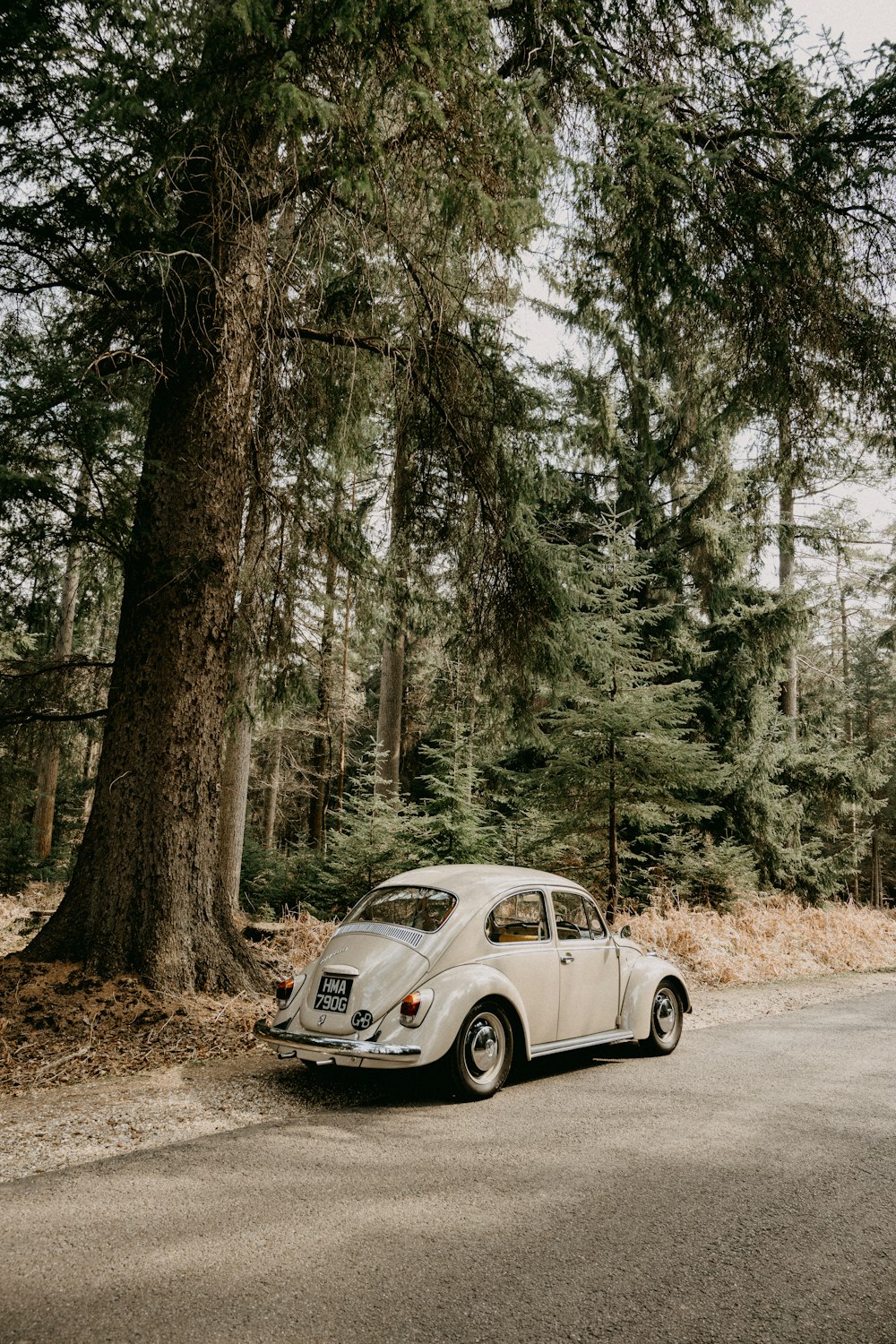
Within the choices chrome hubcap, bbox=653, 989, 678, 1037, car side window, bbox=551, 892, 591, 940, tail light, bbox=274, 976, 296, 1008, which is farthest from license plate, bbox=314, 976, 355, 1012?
chrome hubcap, bbox=653, 989, 678, 1037

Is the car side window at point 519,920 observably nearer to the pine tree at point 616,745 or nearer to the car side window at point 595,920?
the car side window at point 595,920

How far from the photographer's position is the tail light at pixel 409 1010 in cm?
506

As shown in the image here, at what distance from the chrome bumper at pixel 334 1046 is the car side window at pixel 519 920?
1085 mm

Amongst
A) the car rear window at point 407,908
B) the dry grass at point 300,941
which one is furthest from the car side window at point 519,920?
the dry grass at point 300,941

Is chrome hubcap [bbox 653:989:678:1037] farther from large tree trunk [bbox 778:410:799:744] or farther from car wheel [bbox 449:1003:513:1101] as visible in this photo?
large tree trunk [bbox 778:410:799:744]

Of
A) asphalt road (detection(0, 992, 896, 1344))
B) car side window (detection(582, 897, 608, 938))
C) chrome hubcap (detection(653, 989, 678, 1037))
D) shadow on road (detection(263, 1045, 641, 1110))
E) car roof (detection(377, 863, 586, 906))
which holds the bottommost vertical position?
shadow on road (detection(263, 1045, 641, 1110))

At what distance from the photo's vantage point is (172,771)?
7137mm

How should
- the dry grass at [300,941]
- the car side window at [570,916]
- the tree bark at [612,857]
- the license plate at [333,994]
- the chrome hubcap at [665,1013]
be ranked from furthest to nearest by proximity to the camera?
the tree bark at [612,857] → the dry grass at [300,941] → the chrome hubcap at [665,1013] → the car side window at [570,916] → the license plate at [333,994]

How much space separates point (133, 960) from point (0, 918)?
27.0 ft

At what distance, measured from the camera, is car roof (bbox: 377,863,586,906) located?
19.7 feet

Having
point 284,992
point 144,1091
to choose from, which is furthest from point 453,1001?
point 144,1091

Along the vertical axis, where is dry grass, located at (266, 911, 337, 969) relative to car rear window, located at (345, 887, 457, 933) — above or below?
below

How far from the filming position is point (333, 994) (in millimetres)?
5438

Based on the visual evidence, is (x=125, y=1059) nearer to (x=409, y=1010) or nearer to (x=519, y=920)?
(x=409, y=1010)
